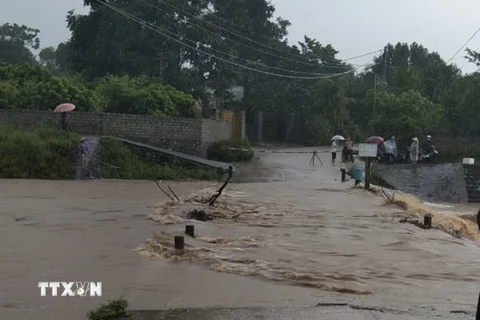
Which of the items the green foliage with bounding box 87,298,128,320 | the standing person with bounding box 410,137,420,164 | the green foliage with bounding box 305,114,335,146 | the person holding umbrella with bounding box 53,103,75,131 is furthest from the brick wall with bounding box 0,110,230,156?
the green foliage with bounding box 87,298,128,320

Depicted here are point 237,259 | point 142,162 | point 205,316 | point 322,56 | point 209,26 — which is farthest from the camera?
point 322,56

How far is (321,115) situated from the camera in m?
44.2

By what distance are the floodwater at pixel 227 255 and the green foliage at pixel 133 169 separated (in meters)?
6.21

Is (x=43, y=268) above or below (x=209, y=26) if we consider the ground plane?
below

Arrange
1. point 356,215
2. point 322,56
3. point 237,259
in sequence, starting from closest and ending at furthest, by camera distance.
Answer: point 237,259 < point 356,215 < point 322,56

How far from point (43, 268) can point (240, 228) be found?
17.1 feet

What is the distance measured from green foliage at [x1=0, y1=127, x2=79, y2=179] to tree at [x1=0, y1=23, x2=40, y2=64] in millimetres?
48004

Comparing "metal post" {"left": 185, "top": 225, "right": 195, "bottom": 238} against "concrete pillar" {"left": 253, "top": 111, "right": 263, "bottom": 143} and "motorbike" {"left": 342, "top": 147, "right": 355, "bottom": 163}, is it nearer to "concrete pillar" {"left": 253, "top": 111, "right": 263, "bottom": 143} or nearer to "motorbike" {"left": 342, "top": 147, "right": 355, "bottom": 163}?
"motorbike" {"left": 342, "top": 147, "right": 355, "bottom": 163}

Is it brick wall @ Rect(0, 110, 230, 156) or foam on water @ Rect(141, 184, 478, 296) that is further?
brick wall @ Rect(0, 110, 230, 156)

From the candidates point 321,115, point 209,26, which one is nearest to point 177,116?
point 209,26

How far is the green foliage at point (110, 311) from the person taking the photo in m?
5.93

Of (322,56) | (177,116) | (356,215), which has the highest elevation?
(322,56)

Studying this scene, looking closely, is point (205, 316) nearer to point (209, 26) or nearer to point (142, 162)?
point (142, 162)

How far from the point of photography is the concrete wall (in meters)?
27.5
